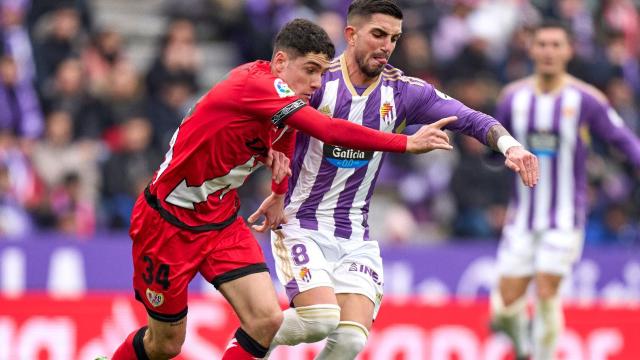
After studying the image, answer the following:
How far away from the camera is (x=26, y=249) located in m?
13.1

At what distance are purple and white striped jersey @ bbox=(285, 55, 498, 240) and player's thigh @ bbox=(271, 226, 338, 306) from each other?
9 cm

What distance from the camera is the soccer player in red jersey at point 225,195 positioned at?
24.9 feet

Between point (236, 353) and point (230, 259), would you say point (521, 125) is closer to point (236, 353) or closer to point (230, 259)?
point (230, 259)

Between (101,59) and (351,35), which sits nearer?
(351,35)

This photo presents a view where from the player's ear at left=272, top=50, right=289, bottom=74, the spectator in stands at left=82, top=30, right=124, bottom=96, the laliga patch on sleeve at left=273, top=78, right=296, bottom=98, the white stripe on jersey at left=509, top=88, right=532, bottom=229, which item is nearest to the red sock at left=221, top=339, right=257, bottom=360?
the laliga patch on sleeve at left=273, top=78, right=296, bottom=98

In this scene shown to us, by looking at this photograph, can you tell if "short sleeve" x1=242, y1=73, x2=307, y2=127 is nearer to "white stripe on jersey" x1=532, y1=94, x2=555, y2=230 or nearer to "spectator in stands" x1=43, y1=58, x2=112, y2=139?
"white stripe on jersey" x1=532, y1=94, x2=555, y2=230

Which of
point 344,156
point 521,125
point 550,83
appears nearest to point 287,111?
point 344,156

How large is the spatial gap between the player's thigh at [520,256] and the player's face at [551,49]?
1374 mm

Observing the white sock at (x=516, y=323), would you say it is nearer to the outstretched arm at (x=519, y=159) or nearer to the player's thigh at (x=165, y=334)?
the outstretched arm at (x=519, y=159)

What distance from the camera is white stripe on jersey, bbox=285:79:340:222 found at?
8.14m

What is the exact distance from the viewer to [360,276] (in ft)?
26.8

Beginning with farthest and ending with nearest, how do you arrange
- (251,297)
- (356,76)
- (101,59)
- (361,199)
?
(101,59), (361,199), (356,76), (251,297)

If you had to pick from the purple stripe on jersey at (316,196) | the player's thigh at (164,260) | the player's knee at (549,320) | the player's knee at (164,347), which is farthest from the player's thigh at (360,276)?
the player's knee at (549,320)

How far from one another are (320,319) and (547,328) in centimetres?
333
